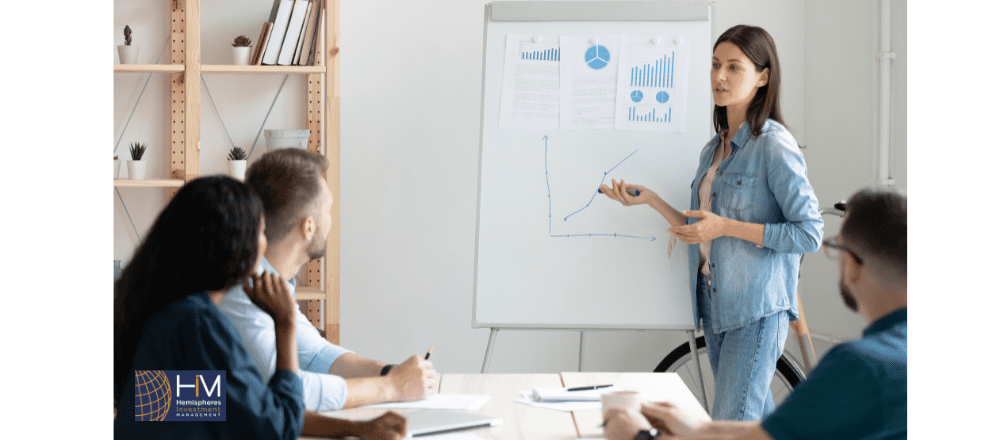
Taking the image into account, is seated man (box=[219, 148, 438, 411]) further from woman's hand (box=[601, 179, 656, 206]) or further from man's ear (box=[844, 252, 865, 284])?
woman's hand (box=[601, 179, 656, 206])

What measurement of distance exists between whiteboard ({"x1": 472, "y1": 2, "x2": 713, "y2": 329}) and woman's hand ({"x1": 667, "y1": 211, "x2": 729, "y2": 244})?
0.88ft

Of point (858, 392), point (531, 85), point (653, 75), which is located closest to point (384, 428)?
point (858, 392)

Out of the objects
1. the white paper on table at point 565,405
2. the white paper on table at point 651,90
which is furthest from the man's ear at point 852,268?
the white paper on table at point 651,90

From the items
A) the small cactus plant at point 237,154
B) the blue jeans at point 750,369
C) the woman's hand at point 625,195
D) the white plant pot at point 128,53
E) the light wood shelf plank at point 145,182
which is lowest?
the blue jeans at point 750,369

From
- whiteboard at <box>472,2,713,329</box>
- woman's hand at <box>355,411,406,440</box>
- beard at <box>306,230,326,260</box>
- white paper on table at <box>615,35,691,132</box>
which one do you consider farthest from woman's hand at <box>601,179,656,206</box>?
woman's hand at <box>355,411,406,440</box>

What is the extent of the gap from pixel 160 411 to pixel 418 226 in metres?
1.83

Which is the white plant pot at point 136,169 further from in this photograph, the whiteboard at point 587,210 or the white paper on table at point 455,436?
the white paper on table at point 455,436

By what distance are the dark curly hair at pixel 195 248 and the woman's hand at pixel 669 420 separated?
1.74 feet

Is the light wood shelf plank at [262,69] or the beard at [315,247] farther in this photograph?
the light wood shelf plank at [262,69]

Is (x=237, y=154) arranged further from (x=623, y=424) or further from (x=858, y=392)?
(x=858, y=392)

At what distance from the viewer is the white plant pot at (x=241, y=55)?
240 centimetres

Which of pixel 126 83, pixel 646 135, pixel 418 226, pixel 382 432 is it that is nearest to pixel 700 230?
pixel 646 135
